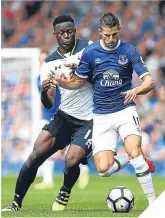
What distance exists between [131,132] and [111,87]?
57 cm

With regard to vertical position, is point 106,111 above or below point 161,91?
below

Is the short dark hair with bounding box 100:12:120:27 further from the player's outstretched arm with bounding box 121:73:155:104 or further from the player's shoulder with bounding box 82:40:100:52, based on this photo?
the player's outstretched arm with bounding box 121:73:155:104

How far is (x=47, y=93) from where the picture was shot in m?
10.7

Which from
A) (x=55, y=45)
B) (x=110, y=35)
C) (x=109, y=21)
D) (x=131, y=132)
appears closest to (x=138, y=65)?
(x=110, y=35)

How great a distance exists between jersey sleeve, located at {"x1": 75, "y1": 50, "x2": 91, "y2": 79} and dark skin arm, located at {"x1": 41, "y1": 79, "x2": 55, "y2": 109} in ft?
1.27

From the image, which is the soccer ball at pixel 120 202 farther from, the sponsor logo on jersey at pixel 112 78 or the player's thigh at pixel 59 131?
the sponsor logo on jersey at pixel 112 78

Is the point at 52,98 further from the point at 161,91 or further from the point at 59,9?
the point at 59,9

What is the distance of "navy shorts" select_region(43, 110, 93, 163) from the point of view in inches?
Answer: 423

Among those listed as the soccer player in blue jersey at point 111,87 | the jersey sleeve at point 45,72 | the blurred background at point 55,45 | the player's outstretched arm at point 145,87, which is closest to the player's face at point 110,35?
the soccer player in blue jersey at point 111,87

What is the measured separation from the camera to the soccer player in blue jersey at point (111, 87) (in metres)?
10.2

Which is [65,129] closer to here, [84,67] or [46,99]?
[46,99]

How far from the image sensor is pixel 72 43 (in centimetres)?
1085

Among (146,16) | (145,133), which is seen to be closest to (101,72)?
(145,133)

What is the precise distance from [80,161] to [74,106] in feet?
2.40
